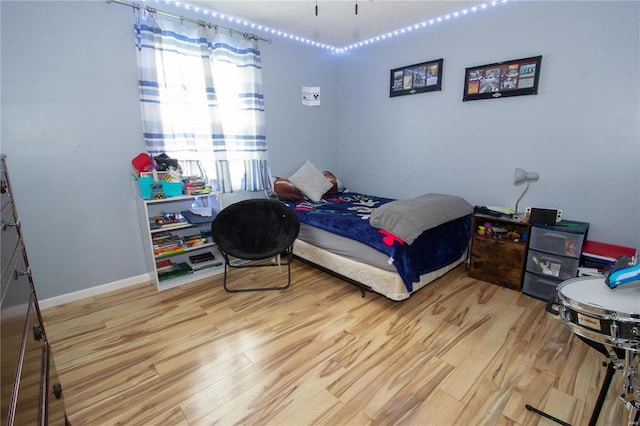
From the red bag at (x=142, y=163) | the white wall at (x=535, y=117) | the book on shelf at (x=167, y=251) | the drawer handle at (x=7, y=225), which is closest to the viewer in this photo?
the drawer handle at (x=7, y=225)

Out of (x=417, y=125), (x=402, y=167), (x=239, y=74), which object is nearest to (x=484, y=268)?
(x=402, y=167)

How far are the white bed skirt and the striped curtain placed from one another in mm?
1108

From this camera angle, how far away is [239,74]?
10.8 ft

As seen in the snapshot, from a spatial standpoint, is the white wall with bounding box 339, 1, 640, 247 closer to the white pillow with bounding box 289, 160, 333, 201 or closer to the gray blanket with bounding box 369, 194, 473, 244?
the gray blanket with bounding box 369, 194, 473, 244

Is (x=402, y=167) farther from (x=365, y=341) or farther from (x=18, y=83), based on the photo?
(x=18, y=83)

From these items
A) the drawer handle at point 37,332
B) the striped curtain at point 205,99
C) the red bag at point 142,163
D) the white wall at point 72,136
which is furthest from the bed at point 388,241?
the drawer handle at point 37,332

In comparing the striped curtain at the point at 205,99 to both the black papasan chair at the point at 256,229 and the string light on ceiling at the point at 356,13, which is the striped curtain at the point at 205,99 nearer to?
the string light on ceiling at the point at 356,13

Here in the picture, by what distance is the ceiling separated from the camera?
2.86 metres

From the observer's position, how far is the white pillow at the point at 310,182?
3691mm

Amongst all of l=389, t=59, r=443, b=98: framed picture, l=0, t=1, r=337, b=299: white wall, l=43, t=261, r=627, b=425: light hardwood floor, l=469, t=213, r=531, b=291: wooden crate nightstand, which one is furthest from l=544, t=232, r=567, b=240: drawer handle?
l=0, t=1, r=337, b=299: white wall

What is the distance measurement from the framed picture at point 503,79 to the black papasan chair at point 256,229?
226cm

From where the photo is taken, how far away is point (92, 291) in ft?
8.93

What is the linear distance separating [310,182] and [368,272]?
62.7 inches

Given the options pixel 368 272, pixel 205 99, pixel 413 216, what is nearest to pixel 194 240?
pixel 205 99
